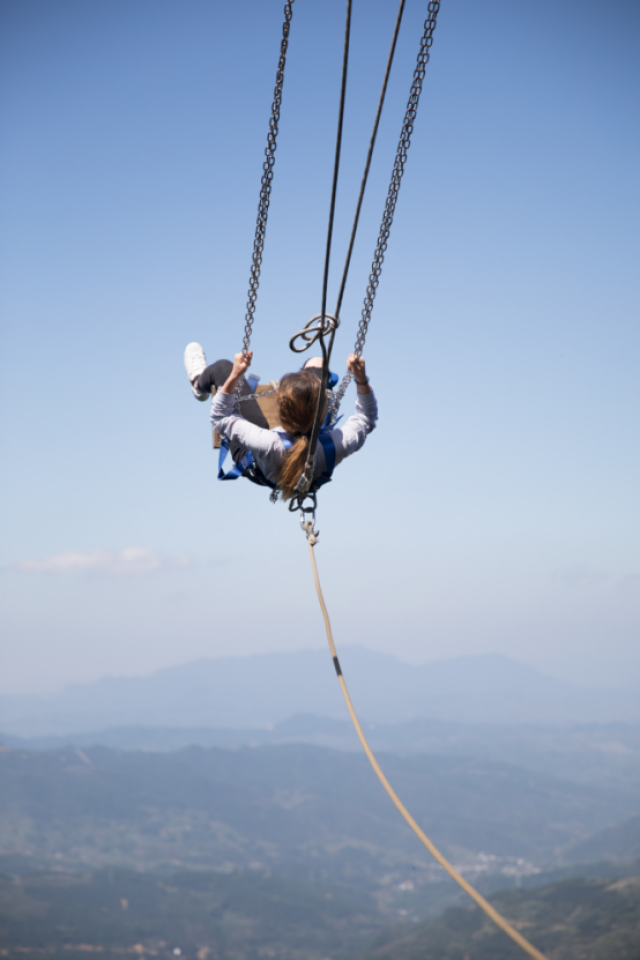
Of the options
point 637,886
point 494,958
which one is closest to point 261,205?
point 494,958

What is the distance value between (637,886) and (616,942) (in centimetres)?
3432

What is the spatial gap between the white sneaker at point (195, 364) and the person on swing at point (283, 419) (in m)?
0.01

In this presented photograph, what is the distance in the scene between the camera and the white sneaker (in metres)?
7.20

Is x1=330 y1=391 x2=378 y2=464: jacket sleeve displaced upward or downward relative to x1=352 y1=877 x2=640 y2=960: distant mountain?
upward

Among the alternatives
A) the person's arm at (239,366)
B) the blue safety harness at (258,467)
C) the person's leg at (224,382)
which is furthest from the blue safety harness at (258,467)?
the person's arm at (239,366)

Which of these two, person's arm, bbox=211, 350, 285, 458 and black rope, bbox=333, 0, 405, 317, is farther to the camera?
person's arm, bbox=211, 350, 285, 458

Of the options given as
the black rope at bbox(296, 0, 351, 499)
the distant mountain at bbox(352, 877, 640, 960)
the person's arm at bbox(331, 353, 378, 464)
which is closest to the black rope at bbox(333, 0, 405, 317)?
the black rope at bbox(296, 0, 351, 499)

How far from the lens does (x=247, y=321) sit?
6855mm

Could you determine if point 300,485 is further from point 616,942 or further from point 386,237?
point 616,942

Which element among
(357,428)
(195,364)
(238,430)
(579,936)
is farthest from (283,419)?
(579,936)

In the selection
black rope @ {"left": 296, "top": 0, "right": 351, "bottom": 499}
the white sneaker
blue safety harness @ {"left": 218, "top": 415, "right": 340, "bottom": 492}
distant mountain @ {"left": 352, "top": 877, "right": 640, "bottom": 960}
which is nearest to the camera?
black rope @ {"left": 296, "top": 0, "right": 351, "bottom": 499}

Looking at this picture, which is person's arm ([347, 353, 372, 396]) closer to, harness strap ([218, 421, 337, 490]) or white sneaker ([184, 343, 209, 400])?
harness strap ([218, 421, 337, 490])

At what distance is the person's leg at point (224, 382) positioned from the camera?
6.84m

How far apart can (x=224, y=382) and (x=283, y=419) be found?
1.06 meters
